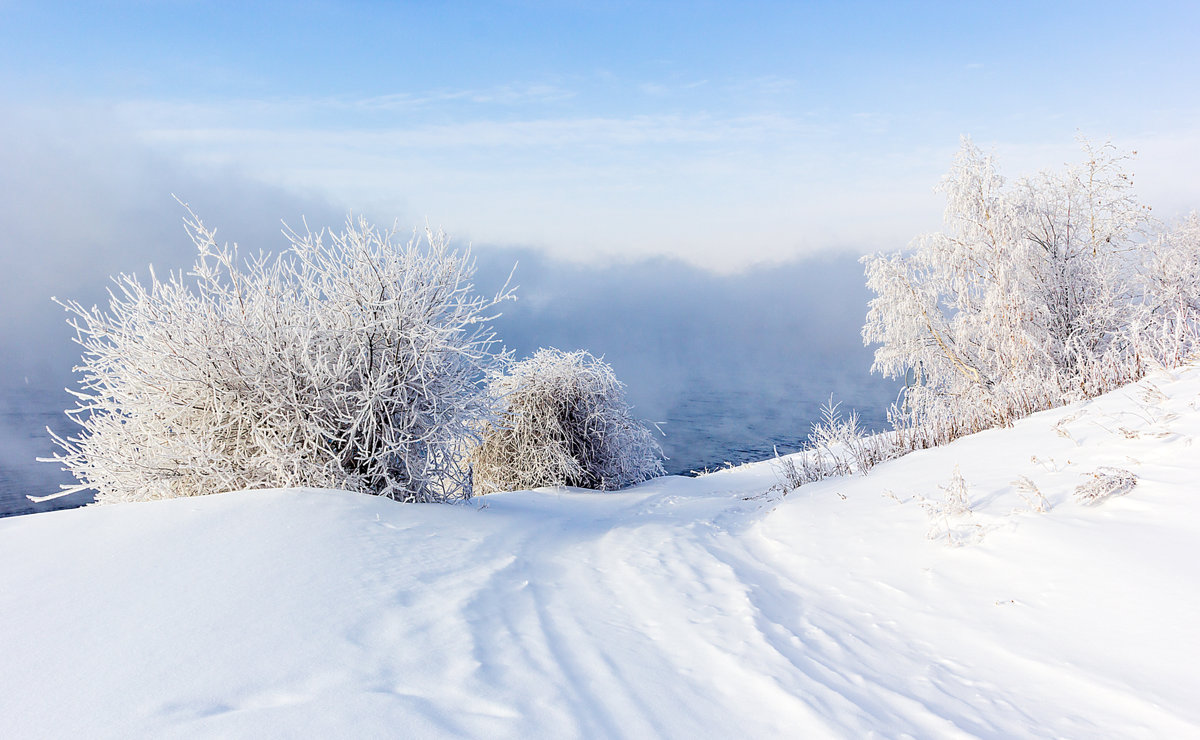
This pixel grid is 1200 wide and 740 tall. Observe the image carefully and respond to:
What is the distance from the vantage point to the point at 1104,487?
371 cm

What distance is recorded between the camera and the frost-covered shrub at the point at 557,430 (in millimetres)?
11969

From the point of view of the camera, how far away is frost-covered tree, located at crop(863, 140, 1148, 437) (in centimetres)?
1337

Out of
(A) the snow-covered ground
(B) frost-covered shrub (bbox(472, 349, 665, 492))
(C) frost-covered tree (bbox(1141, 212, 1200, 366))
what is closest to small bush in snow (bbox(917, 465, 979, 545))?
(A) the snow-covered ground

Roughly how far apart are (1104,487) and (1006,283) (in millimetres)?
12483

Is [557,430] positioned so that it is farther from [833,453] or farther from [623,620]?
[623,620]

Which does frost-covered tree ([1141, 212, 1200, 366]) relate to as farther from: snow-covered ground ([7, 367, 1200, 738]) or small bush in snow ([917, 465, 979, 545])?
small bush in snow ([917, 465, 979, 545])

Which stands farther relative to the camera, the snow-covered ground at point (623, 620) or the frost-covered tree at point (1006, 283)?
the frost-covered tree at point (1006, 283)

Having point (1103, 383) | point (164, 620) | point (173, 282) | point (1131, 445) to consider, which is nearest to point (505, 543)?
point (164, 620)

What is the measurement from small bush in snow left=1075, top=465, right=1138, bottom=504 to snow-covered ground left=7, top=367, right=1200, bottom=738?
0.06 metres

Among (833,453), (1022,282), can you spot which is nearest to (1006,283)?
(1022,282)

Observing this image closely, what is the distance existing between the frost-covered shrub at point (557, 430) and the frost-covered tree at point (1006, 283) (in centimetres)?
652

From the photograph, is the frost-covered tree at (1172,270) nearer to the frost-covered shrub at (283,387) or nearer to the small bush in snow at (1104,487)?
the small bush in snow at (1104,487)

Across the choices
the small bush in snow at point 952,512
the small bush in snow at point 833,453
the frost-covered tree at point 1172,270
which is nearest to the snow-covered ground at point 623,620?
the small bush in snow at point 952,512

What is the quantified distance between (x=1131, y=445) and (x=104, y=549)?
21.8ft
